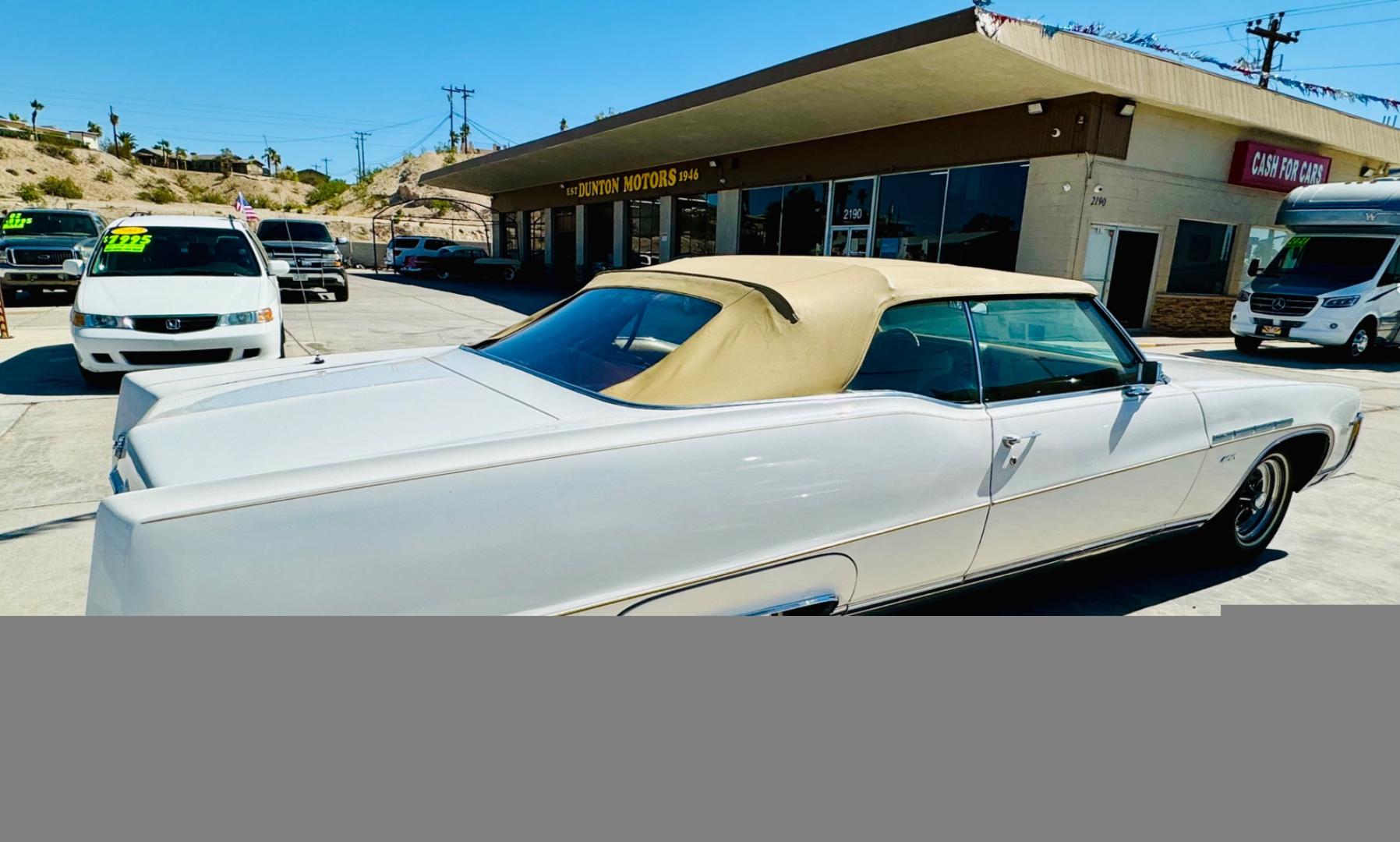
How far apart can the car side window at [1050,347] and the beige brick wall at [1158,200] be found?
36.5 feet

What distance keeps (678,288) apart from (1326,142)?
1975 centimetres

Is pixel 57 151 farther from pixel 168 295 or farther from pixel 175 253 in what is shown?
pixel 168 295

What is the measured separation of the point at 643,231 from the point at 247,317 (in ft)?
64.1

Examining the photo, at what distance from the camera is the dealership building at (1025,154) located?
489 inches

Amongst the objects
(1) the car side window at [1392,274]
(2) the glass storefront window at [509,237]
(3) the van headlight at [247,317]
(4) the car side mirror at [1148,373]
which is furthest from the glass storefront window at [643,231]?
(4) the car side mirror at [1148,373]

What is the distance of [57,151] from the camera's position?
65.0 m

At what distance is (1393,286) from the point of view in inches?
502

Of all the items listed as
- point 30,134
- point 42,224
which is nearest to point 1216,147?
point 42,224

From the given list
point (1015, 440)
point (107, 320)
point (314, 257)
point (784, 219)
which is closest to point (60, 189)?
point (314, 257)

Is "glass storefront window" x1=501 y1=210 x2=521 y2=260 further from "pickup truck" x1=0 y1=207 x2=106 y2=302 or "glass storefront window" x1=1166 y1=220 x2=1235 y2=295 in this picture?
"glass storefront window" x1=1166 y1=220 x2=1235 y2=295

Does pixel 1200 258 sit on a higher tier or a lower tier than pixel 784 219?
lower

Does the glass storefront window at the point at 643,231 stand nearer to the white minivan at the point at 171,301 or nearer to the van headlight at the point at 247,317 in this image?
the white minivan at the point at 171,301

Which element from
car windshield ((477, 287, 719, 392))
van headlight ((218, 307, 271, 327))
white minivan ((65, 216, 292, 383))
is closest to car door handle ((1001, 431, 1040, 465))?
car windshield ((477, 287, 719, 392))

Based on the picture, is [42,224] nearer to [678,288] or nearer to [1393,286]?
[678,288]
